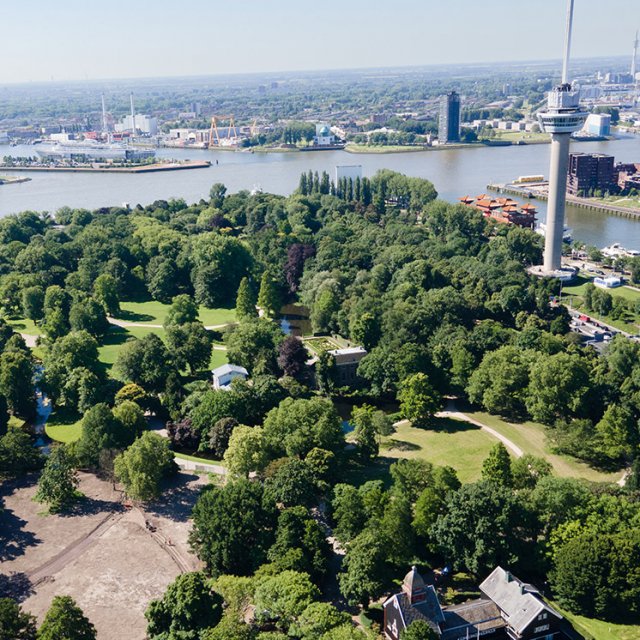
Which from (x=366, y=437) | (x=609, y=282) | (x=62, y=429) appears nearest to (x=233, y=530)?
(x=366, y=437)

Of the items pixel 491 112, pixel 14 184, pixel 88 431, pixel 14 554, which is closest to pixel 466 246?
pixel 88 431

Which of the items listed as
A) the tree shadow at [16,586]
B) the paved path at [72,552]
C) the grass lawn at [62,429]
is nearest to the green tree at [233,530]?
the paved path at [72,552]

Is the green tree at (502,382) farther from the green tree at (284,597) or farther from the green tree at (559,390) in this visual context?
the green tree at (284,597)

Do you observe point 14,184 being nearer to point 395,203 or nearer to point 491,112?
point 395,203

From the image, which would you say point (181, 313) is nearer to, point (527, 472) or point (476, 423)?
point (476, 423)

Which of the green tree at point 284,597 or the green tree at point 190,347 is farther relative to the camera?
the green tree at point 190,347

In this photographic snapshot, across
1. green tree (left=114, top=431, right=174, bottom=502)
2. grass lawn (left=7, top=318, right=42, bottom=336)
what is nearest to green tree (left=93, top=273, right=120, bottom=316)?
grass lawn (left=7, top=318, right=42, bottom=336)
